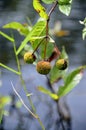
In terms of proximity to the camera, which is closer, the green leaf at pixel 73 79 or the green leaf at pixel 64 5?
the green leaf at pixel 64 5

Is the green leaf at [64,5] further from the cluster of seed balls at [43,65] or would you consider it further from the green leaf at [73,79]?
the green leaf at [73,79]

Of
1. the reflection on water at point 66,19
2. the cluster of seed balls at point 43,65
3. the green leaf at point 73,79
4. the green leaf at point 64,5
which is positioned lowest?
the reflection on water at point 66,19

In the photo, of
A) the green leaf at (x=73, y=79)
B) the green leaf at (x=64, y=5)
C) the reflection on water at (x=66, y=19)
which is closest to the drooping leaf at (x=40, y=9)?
the green leaf at (x=64, y=5)

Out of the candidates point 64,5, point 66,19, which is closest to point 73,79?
point 64,5

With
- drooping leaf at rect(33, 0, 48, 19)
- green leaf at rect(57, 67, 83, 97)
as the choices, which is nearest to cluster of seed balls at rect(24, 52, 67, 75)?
drooping leaf at rect(33, 0, 48, 19)

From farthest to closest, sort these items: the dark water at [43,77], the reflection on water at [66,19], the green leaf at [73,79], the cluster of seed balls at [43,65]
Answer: the reflection on water at [66,19], the dark water at [43,77], the green leaf at [73,79], the cluster of seed balls at [43,65]

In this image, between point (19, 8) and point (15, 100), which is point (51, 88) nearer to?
point (15, 100)

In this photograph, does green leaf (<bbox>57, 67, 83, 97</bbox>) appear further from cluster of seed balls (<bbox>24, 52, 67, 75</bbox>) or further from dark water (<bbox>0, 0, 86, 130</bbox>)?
dark water (<bbox>0, 0, 86, 130</bbox>)

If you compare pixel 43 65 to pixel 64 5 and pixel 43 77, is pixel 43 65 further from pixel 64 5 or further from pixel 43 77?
pixel 43 77
